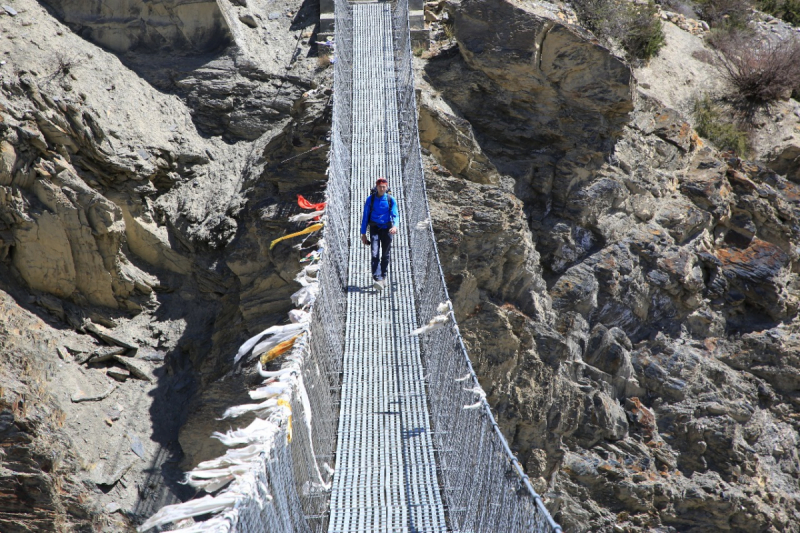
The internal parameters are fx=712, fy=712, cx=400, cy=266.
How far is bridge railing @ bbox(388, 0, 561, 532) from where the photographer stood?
417 centimetres

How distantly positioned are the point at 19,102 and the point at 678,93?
1156cm

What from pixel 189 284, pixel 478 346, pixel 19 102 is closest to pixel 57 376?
pixel 189 284

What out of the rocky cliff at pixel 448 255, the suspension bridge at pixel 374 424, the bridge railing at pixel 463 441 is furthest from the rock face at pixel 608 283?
the bridge railing at pixel 463 441

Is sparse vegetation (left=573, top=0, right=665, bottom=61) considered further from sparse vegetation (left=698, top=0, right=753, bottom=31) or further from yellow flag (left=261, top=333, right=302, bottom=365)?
yellow flag (left=261, top=333, right=302, bottom=365)

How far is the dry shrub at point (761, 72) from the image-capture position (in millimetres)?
14305

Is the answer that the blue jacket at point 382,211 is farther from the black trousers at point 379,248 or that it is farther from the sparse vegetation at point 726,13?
the sparse vegetation at point 726,13

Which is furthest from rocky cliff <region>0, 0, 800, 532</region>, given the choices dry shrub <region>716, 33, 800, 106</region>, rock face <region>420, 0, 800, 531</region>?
dry shrub <region>716, 33, 800, 106</region>

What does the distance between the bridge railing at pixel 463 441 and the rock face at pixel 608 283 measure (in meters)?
2.87

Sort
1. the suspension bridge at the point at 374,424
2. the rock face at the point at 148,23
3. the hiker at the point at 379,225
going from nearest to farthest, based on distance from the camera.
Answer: the suspension bridge at the point at 374,424, the hiker at the point at 379,225, the rock face at the point at 148,23

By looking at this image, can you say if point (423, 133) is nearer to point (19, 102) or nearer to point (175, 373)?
point (175, 373)

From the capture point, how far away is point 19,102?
406 inches

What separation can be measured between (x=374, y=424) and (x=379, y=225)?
2137mm

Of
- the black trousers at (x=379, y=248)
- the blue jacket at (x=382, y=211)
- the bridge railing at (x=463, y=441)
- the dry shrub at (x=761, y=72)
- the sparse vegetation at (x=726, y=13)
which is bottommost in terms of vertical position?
the bridge railing at (x=463, y=441)

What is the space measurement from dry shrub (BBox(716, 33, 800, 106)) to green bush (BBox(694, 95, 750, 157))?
Answer: 0.86 m
